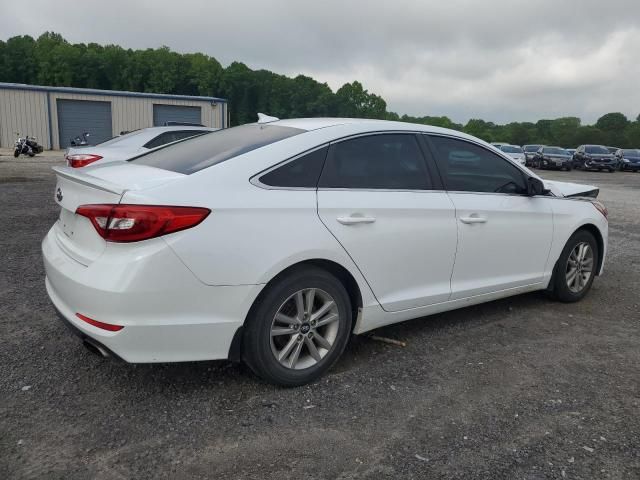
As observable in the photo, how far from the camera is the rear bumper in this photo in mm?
2604

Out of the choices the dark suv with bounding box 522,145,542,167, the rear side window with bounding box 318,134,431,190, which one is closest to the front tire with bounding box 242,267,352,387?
the rear side window with bounding box 318,134,431,190

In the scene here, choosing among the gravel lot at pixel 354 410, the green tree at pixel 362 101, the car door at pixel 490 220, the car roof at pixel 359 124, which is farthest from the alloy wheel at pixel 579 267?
the green tree at pixel 362 101

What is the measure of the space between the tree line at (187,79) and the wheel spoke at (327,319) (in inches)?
2622

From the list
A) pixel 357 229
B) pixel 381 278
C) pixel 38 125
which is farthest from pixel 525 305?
pixel 38 125

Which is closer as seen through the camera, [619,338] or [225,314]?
[225,314]

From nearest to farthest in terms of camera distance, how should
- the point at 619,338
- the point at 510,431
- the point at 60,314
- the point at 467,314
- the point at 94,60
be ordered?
1. the point at 510,431
2. the point at 60,314
3. the point at 619,338
4. the point at 467,314
5. the point at 94,60

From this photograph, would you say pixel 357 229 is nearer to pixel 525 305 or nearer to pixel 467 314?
pixel 467 314

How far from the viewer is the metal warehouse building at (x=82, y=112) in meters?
29.4

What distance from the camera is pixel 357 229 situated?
10.6ft

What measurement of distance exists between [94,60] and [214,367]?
256 feet

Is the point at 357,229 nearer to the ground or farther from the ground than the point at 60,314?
farther from the ground

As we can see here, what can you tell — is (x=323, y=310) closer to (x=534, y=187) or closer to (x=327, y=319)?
(x=327, y=319)

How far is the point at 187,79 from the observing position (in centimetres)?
Result: 7706

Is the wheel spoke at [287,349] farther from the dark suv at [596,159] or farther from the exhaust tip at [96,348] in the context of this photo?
the dark suv at [596,159]
